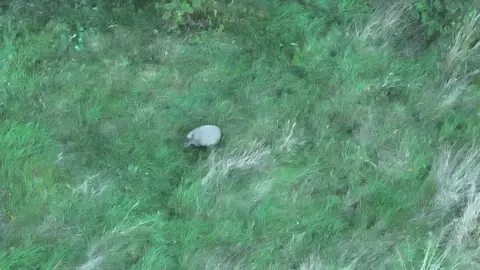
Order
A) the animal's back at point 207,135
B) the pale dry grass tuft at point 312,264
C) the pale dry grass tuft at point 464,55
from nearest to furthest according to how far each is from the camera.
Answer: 1. the pale dry grass tuft at point 312,264
2. the animal's back at point 207,135
3. the pale dry grass tuft at point 464,55

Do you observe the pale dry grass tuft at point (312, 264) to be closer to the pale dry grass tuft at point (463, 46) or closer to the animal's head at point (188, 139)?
the animal's head at point (188, 139)

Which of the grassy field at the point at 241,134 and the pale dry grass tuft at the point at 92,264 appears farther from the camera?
the grassy field at the point at 241,134

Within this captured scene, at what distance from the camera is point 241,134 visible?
12.8 feet

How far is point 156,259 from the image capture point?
3.12 metres

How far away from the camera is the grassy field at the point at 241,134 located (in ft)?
10.6

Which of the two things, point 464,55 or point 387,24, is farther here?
point 387,24

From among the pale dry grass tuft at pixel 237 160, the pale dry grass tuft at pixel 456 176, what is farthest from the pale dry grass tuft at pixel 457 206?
the pale dry grass tuft at pixel 237 160

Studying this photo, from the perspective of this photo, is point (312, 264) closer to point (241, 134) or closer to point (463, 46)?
point (241, 134)

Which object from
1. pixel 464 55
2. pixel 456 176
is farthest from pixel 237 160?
pixel 464 55

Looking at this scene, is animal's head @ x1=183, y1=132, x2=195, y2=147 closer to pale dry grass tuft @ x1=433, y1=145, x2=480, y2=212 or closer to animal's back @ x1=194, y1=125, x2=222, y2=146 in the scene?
animal's back @ x1=194, y1=125, x2=222, y2=146

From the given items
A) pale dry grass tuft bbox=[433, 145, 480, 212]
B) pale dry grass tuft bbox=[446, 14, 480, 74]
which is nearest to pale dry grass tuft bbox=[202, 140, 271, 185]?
pale dry grass tuft bbox=[433, 145, 480, 212]

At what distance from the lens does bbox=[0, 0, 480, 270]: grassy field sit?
3.22 metres

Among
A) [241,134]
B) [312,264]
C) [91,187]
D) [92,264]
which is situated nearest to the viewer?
[92,264]

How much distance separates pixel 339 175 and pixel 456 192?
0.74m
